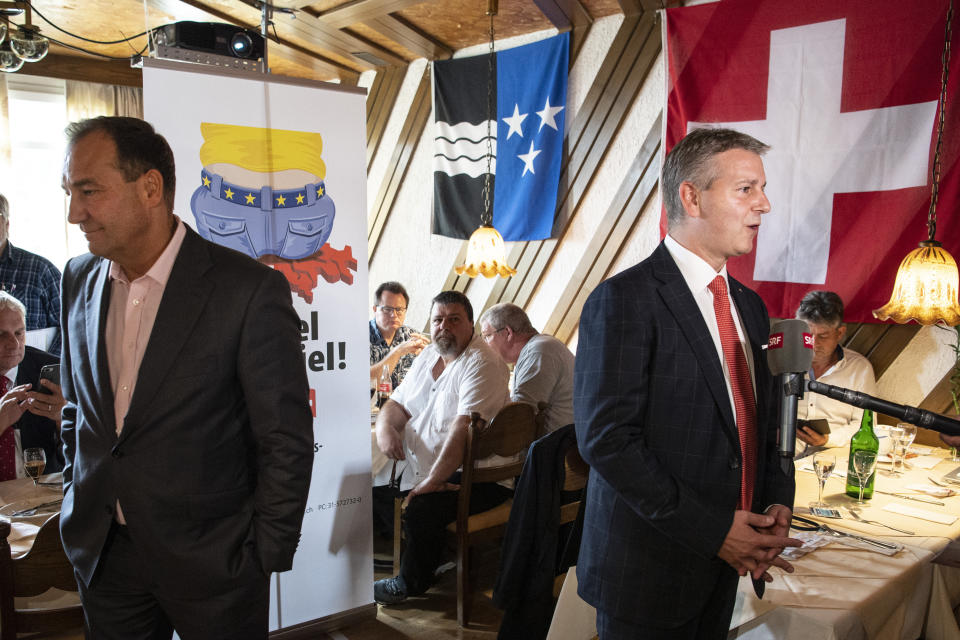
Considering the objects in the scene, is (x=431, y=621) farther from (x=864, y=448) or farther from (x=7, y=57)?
(x=7, y=57)

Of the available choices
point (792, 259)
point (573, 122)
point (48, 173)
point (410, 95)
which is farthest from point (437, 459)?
point (48, 173)

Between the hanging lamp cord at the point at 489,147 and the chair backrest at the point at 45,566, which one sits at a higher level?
the hanging lamp cord at the point at 489,147

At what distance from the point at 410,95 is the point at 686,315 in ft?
15.5

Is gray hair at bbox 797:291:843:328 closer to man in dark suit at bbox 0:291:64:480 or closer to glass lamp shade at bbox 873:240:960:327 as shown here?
glass lamp shade at bbox 873:240:960:327

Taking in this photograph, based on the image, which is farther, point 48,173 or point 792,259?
point 48,173

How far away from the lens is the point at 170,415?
1298mm

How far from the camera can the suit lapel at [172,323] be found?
1281 mm

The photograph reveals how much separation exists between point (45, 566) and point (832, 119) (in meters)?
3.74

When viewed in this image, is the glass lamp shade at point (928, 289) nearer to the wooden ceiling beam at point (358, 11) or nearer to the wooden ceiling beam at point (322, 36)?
the wooden ceiling beam at point (358, 11)

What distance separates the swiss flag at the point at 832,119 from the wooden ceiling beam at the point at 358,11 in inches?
67.6

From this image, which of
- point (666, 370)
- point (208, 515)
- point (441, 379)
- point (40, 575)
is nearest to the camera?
point (666, 370)

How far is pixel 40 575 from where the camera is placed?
59.8 inches

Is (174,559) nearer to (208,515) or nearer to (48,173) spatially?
(208,515)

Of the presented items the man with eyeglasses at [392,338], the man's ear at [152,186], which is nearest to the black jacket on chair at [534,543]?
the man's ear at [152,186]
